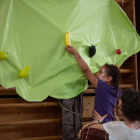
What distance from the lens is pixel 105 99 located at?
2.74 ft

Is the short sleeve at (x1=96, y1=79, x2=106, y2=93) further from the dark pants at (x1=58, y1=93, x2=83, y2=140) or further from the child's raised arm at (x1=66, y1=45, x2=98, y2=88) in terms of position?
the dark pants at (x1=58, y1=93, x2=83, y2=140)

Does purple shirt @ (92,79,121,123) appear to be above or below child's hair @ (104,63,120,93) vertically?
below

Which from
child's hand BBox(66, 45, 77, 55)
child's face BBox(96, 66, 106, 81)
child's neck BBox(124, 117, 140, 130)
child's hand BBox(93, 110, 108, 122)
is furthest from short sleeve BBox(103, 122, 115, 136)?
child's hand BBox(66, 45, 77, 55)

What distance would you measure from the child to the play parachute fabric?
1.5 inches

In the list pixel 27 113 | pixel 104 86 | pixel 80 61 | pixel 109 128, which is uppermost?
pixel 80 61

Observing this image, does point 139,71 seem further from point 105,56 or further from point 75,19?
point 75,19

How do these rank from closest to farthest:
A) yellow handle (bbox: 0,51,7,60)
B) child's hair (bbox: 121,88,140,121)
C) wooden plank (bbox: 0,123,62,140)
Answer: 1. child's hair (bbox: 121,88,140,121)
2. yellow handle (bbox: 0,51,7,60)
3. wooden plank (bbox: 0,123,62,140)

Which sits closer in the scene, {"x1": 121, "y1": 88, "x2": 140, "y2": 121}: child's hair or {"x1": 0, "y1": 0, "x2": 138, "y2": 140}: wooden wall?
{"x1": 121, "y1": 88, "x2": 140, "y2": 121}: child's hair

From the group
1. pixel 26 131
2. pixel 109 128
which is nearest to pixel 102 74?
pixel 109 128

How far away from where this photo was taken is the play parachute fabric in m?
0.82

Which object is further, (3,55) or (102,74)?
(102,74)

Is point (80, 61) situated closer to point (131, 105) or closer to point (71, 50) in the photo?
point (71, 50)

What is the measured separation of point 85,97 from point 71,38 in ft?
1.51

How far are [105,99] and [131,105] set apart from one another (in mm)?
235
